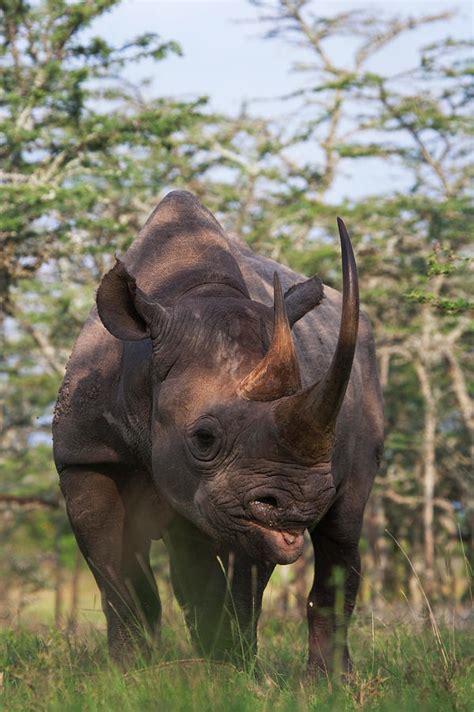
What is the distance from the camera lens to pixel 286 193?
49.6 ft

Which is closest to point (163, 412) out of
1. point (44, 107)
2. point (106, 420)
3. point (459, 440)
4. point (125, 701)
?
point (106, 420)

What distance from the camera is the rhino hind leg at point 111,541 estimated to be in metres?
5.16

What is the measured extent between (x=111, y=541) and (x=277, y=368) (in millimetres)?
1483

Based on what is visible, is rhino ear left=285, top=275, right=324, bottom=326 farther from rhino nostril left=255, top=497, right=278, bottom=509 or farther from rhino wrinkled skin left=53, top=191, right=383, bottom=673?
rhino nostril left=255, top=497, right=278, bottom=509

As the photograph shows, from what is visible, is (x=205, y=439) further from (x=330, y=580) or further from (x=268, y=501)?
(x=330, y=580)

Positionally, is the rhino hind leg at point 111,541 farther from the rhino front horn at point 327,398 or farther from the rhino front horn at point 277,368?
the rhino front horn at point 327,398

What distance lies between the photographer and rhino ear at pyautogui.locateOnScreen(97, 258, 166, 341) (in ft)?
15.3

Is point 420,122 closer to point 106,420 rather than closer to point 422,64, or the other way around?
point 422,64

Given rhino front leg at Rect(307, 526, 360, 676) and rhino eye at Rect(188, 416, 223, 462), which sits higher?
rhino eye at Rect(188, 416, 223, 462)

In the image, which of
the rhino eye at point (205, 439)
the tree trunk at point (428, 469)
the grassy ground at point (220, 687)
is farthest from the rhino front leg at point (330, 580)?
the tree trunk at point (428, 469)

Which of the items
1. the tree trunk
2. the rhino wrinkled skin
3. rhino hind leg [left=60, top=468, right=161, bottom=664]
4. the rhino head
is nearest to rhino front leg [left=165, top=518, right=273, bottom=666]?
the rhino wrinkled skin

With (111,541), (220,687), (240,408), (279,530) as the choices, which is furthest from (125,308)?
(220,687)

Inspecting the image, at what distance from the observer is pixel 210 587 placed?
587 centimetres

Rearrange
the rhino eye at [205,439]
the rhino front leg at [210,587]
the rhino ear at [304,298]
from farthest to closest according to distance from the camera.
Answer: the rhino front leg at [210,587] < the rhino ear at [304,298] < the rhino eye at [205,439]
